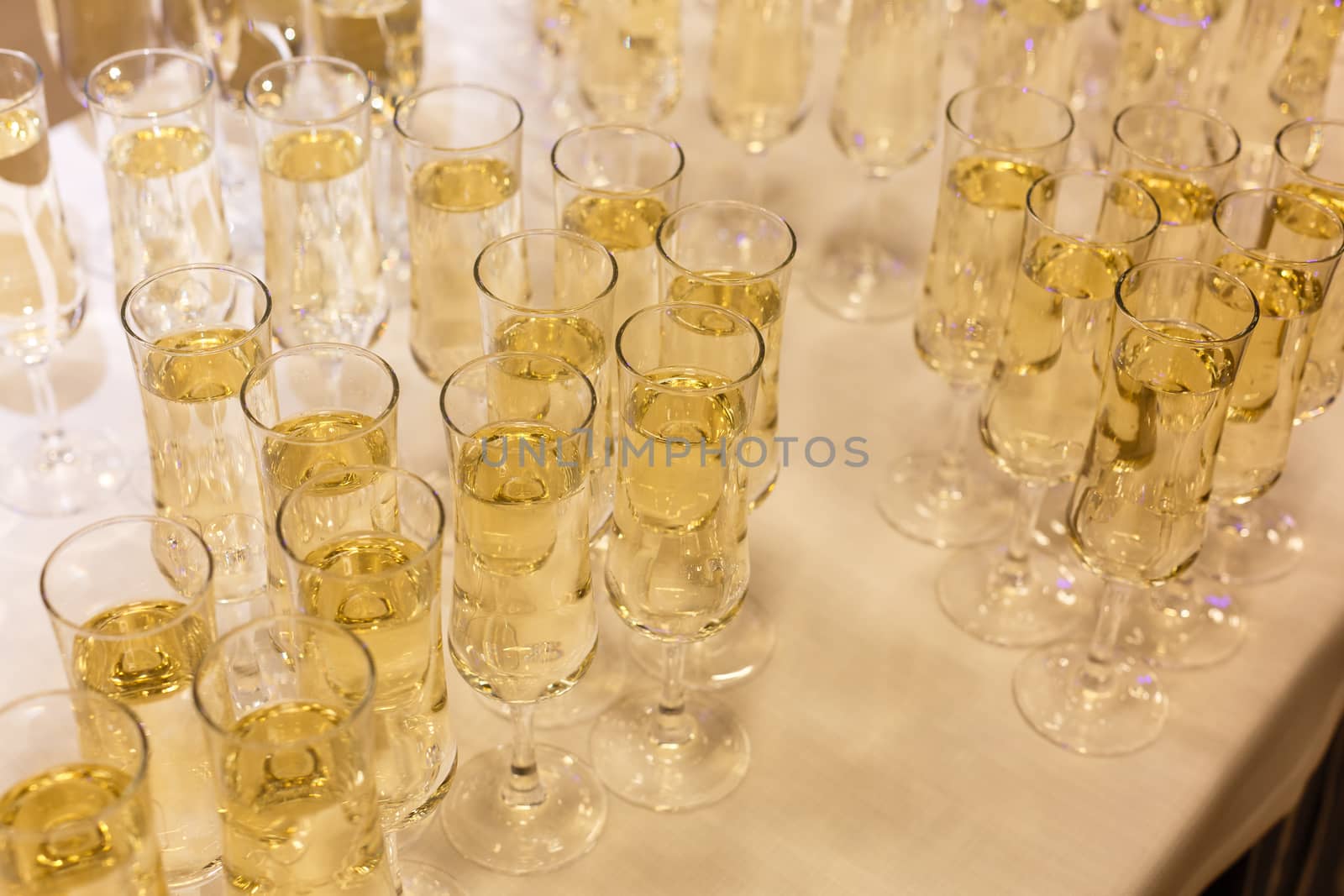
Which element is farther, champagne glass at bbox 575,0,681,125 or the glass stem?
Result: champagne glass at bbox 575,0,681,125

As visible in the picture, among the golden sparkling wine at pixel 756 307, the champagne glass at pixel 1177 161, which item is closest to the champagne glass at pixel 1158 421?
the champagne glass at pixel 1177 161

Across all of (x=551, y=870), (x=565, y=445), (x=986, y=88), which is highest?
(x=986, y=88)

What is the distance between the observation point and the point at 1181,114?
49.2 inches

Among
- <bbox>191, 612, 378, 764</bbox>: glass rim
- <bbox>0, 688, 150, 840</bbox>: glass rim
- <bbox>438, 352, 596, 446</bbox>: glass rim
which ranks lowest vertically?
<bbox>0, 688, 150, 840</bbox>: glass rim

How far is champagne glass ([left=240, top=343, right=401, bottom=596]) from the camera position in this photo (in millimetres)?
876

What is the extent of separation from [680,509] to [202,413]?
33 centimetres

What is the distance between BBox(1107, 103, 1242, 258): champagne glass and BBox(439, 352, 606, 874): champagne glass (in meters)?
0.54

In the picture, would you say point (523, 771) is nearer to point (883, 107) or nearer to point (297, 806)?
point (297, 806)

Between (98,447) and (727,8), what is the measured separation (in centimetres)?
74

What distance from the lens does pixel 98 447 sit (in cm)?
130

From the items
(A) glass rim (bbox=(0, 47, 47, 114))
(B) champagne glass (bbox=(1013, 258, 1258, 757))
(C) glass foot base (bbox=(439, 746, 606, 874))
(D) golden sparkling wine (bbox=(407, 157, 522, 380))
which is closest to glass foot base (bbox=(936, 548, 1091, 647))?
(B) champagne glass (bbox=(1013, 258, 1258, 757))

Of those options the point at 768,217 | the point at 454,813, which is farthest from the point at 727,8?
the point at 454,813

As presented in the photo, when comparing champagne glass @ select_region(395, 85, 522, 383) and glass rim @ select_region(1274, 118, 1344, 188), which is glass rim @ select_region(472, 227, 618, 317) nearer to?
champagne glass @ select_region(395, 85, 522, 383)

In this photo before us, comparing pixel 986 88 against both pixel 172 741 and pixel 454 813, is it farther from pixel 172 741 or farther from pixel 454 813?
pixel 172 741
